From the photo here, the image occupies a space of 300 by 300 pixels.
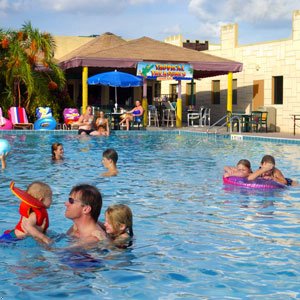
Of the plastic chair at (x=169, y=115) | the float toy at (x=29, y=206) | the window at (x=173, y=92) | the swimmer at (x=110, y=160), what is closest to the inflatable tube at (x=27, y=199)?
the float toy at (x=29, y=206)

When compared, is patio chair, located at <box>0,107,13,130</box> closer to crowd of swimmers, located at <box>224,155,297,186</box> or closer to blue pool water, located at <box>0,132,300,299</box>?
blue pool water, located at <box>0,132,300,299</box>

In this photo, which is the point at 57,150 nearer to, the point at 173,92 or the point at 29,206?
the point at 29,206

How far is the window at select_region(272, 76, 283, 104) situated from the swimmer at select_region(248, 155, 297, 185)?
16.5 metres

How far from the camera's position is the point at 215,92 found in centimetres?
3091

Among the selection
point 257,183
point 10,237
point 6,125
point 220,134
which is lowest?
point 10,237

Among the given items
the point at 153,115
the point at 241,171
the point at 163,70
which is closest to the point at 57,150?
the point at 241,171

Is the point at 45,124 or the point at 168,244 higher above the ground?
the point at 45,124

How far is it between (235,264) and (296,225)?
1870mm

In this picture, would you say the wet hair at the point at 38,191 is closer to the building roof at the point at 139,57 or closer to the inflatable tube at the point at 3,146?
the inflatable tube at the point at 3,146

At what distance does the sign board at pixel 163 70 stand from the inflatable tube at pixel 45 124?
13.1ft

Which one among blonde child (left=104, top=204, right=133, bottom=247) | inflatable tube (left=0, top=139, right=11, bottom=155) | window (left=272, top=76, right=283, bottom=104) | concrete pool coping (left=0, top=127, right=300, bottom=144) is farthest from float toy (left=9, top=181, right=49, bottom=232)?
window (left=272, top=76, right=283, bottom=104)

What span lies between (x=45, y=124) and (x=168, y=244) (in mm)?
17242

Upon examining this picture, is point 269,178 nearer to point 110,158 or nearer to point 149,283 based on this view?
point 110,158

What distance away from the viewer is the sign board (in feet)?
79.5
